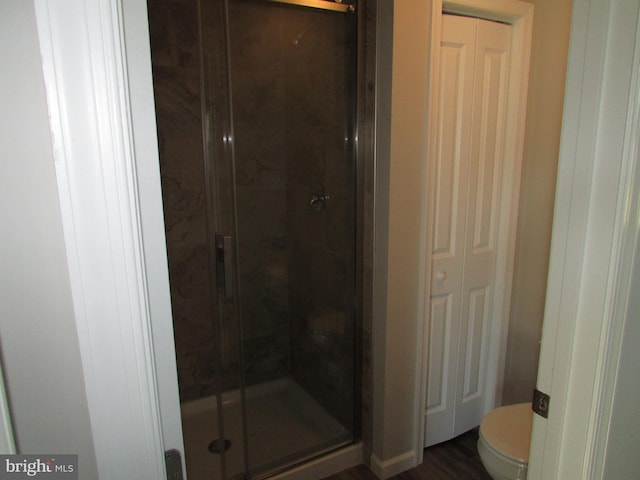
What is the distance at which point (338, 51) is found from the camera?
1.81 metres

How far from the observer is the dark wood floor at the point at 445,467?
6.10 feet

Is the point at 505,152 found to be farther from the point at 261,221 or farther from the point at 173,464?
the point at 173,464

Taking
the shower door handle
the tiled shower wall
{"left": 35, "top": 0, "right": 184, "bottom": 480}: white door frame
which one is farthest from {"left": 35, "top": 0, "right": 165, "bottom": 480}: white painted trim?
the tiled shower wall

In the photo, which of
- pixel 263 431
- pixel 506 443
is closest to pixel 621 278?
pixel 506 443

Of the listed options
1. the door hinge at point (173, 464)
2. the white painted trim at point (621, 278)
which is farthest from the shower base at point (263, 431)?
the white painted trim at point (621, 278)

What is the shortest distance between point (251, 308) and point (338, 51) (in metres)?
1.39

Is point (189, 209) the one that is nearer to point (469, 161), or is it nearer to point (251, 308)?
point (251, 308)

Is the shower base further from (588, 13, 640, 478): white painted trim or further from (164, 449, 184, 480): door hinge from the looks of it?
(588, 13, 640, 478): white painted trim

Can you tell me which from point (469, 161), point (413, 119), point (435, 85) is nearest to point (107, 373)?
point (413, 119)

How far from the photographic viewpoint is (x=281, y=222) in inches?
87.1

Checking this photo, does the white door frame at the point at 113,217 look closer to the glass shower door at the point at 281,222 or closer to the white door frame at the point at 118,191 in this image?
the white door frame at the point at 118,191

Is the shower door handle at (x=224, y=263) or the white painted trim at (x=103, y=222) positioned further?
the shower door handle at (x=224, y=263)

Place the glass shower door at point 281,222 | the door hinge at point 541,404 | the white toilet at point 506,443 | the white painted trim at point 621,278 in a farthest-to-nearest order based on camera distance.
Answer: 1. the glass shower door at point 281,222
2. the white toilet at point 506,443
3. the door hinge at point 541,404
4. the white painted trim at point 621,278

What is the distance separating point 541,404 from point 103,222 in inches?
34.8
